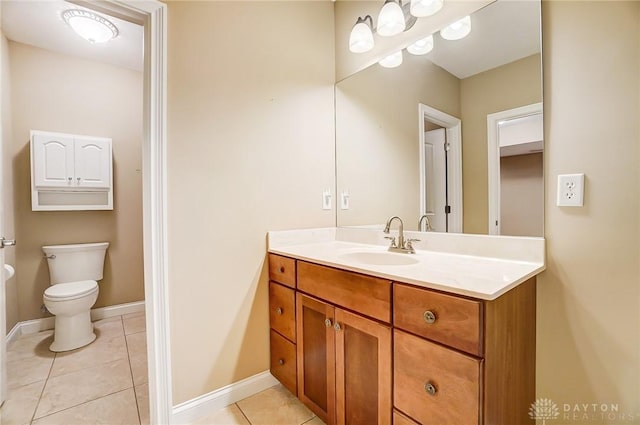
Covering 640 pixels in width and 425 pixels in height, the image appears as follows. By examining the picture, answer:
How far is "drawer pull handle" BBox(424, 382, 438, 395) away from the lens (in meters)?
0.85

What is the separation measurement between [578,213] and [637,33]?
60cm

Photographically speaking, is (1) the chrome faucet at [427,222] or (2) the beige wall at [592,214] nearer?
(2) the beige wall at [592,214]

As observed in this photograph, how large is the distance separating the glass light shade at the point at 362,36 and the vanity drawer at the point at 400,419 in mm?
1825

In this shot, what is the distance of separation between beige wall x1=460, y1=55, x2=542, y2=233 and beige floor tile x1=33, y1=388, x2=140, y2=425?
197 centimetres

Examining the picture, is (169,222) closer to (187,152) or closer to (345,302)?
(187,152)

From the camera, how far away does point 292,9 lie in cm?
175

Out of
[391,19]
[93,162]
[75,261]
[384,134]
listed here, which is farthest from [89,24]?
[384,134]

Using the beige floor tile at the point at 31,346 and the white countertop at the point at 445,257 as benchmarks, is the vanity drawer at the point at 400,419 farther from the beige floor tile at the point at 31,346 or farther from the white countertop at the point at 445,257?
the beige floor tile at the point at 31,346

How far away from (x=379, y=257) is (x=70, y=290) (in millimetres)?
2384

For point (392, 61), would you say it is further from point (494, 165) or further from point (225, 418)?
point (225, 418)

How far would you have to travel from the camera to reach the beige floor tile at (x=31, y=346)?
202 centimetres

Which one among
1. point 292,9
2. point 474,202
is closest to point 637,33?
point 474,202

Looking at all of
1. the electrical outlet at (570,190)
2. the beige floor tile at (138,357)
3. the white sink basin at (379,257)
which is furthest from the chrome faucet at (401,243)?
the beige floor tile at (138,357)
